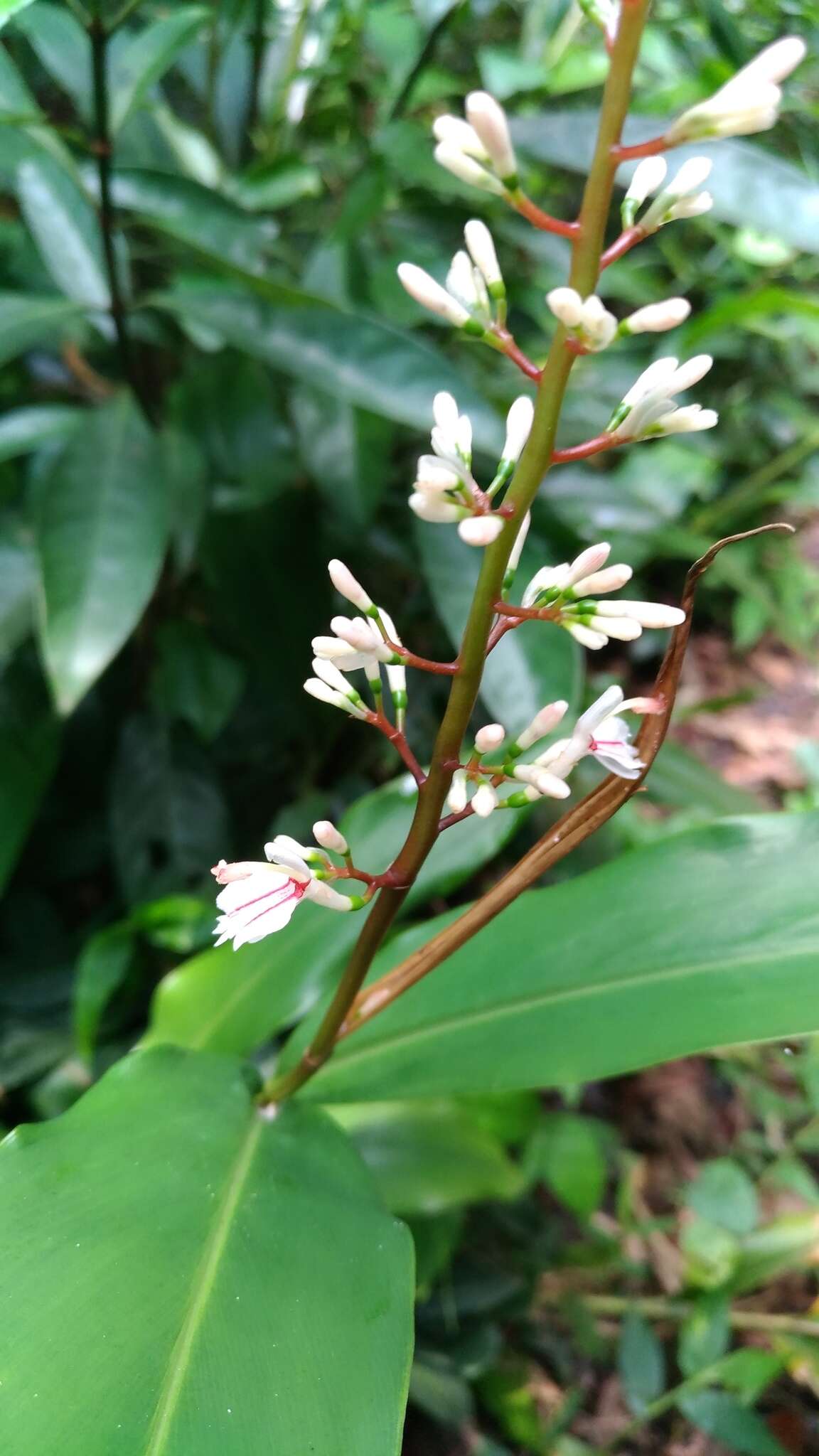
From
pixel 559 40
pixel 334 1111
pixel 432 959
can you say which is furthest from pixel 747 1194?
pixel 559 40

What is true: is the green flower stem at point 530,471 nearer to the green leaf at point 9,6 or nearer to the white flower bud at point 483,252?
the white flower bud at point 483,252

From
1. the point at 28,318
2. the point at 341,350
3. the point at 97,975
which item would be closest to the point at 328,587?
the point at 341,350

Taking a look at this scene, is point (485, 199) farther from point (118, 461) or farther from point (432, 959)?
point (432, 959)

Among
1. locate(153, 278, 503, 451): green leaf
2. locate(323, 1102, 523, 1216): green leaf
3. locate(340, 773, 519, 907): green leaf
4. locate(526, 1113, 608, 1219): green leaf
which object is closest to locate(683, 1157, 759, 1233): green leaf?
locate(526, 1113, 608, 1219): green leaf

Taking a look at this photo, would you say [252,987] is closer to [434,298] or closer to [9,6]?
[434,298]

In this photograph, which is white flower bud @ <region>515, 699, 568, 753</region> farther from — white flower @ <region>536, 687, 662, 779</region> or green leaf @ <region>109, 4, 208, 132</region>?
green leaf @ <region>109, 4, 208, 132</region>

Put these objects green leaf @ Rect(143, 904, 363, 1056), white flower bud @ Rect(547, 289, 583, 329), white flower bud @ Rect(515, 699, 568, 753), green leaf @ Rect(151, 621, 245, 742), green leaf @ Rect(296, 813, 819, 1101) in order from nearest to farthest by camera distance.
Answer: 1. white flower bud @ Rect(547, 289, 583, 329)
2. white flower bud @ Rect(515, 699, 568, 753)
3. green leaf @ Rect(296, 813, 819, 1101)
4. green leaf @ Rect(143, 904, 363, 1056)
5. green leaf @ Rect(151, 621, 245, 742)
